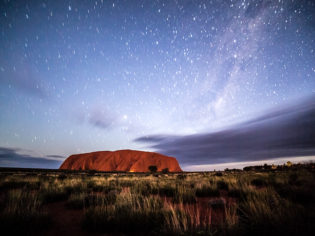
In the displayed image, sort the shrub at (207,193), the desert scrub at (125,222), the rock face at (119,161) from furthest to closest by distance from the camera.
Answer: the rock face at (119,161), the shrub at (207,193), the desert scrub at (125,222)

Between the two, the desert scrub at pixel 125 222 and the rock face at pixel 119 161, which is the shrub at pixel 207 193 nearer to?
the desert scrub at pixel 125 222

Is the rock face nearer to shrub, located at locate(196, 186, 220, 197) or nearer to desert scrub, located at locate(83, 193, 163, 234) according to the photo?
shrub, located at locate(196, 186, 220, 197)

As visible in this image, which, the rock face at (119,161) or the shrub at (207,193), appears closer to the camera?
the shrub at (207,193)

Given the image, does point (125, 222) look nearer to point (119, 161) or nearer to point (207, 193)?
point (207, 193)

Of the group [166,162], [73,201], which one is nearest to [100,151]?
[166,162]

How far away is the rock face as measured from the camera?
9906 centimetres

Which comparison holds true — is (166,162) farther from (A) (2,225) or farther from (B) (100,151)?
(A) (2,225)

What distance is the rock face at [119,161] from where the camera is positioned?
9906 centimetres

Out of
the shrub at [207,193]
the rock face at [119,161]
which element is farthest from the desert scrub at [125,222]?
the rock face at [119,161]

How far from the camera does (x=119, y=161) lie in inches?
4090

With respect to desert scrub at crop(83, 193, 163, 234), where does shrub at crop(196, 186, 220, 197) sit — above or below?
below

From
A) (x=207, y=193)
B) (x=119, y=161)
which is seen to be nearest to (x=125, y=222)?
(x=207, y=193)

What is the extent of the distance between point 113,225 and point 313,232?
336 centimetres

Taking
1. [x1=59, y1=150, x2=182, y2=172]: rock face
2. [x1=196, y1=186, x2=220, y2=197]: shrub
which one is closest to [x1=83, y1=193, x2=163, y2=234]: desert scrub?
[x1=196, y1=186, x2=220, y2=197]: shrub
